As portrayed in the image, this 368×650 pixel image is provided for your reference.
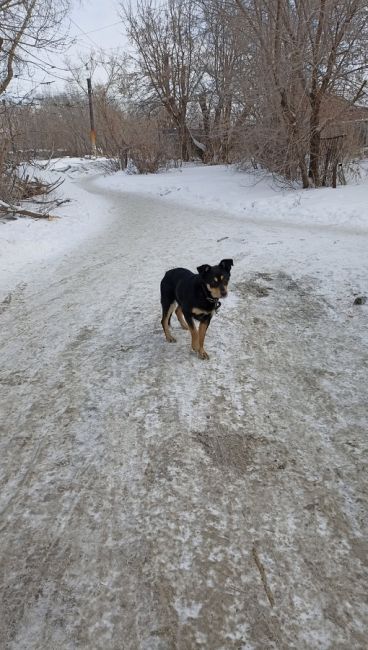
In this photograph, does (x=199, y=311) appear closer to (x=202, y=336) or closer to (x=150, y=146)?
(x=202, y=336)

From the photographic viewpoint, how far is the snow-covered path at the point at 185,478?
1868 millimetres

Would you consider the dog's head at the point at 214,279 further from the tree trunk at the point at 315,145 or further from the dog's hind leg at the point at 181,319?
the tree trunk at the point at 315,145

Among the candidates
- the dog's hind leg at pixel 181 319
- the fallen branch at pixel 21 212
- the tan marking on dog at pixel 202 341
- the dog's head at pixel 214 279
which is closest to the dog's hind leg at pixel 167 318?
the dog's hind leg at pixel 181 319

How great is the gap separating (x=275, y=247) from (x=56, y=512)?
6408mm

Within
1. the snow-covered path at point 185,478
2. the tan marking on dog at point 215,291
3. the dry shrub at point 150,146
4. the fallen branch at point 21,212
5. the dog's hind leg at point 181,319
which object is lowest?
the snow-covered path at point 185,478

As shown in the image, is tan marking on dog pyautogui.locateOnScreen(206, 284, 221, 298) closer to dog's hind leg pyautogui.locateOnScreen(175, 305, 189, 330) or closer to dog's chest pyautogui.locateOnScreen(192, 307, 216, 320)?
dog's chest pyautogui.locateOnScreen(192, 307, 216, 320)

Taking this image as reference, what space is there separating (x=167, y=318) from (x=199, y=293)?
2.55 ft

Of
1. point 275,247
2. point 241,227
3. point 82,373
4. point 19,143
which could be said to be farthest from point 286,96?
point 82,373

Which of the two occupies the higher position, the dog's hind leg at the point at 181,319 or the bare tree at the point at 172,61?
the bare tree at the point at 172,61

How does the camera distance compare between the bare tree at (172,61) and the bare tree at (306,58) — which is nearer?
the bare tree at (306,58)

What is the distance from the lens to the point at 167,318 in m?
4.39

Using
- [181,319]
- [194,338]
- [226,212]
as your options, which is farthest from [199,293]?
[226,212]

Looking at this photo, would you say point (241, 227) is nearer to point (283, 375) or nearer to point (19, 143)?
point (283, 375)

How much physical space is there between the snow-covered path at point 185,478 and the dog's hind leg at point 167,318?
3.5 inches
